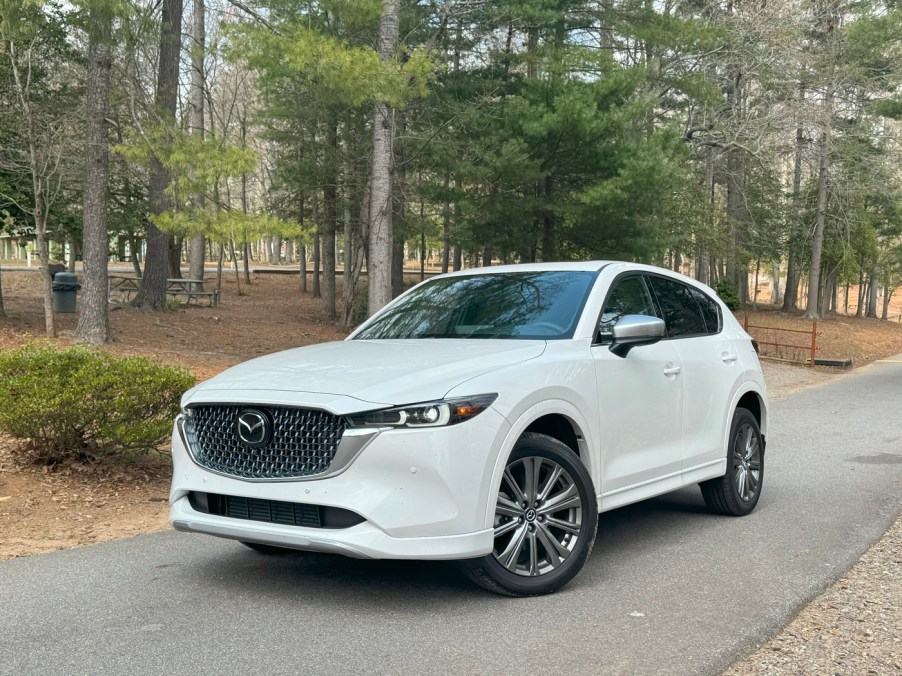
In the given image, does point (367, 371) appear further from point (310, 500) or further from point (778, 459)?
point (778, 459)

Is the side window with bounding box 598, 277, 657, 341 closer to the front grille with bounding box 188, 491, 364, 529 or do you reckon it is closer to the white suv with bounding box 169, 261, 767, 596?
the white suv with bounding box 169, 261, 767, 596

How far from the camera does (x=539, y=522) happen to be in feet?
16.1

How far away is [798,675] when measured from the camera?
3992 mm

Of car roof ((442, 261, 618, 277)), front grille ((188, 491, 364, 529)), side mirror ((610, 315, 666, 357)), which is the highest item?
car roof ((442, 261, 618, 277))

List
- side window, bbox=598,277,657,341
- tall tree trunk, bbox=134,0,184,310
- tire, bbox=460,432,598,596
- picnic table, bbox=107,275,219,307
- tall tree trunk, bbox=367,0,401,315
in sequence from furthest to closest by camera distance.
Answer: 1. picnic table, bbox=107,275,219,307
2. tall tree trunk, bbox=134,0,184,310
3. tall tree trunk, bbox=367,0,401,315
4. side window, bbox=598,277,657,341
5. tire, bbox=460,432,598,596

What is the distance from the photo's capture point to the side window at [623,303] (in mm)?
5802

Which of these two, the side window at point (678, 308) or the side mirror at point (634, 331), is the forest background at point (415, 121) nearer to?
the side window at point (678, 308)

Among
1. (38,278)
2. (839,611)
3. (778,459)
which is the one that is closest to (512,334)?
(839,611)

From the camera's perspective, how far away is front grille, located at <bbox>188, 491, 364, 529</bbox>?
4477mm

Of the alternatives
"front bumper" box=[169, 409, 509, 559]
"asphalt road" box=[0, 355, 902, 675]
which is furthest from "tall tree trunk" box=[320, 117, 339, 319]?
"front bumper" box=[169, 409, 509, 559]

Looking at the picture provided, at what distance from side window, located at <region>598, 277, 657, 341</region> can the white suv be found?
2 cm

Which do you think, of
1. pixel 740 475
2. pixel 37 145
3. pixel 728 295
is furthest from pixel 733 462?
pixel 728 295

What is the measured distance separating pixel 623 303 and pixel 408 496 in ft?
7.61

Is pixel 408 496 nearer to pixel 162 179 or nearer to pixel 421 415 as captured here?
pixel 421 415
